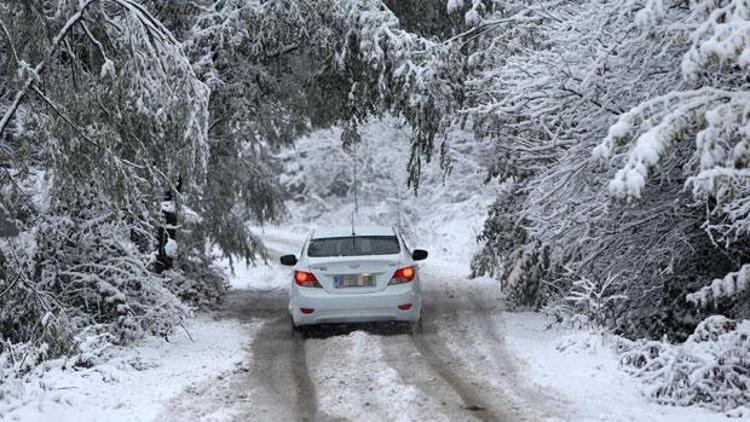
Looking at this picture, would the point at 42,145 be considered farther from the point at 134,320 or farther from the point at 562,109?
the point at 562,109

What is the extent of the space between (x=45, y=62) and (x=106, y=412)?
11.8 ft

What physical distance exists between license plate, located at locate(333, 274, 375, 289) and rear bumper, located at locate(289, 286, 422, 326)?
149 mm

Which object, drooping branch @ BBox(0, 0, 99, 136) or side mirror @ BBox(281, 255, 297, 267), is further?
side mirror @ BBox(281, 255, 297, 267)

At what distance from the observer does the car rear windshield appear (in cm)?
1256

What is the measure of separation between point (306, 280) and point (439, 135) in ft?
9.62

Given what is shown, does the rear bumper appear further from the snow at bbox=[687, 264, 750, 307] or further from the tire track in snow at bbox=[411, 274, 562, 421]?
the snow at bbox=[687, 264, 750, 307]

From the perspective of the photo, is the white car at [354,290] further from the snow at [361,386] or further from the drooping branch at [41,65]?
the drooping branch at [41,65]

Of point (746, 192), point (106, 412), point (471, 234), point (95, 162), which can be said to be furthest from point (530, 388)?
point (471, 234)

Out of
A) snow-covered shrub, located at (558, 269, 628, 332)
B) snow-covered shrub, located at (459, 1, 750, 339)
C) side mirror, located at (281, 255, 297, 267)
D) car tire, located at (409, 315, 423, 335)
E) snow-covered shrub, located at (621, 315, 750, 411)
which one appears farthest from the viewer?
side mirror, located at (281, 255, 297, 267)

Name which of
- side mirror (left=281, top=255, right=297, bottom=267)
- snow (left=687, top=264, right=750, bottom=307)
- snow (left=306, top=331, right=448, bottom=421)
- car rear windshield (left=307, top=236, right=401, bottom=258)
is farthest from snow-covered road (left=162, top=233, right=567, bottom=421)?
snow (left=687, top=264, right=750, bottom=307)

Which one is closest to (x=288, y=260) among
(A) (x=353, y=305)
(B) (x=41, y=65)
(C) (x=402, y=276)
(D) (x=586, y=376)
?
(A) (x=353, y=305)

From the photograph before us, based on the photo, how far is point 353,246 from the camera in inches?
500

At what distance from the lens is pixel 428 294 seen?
17422 millimetres

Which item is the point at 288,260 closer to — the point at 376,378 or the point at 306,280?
the point at 306,280
